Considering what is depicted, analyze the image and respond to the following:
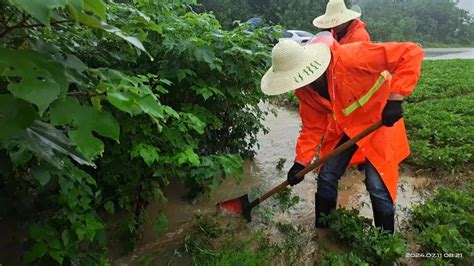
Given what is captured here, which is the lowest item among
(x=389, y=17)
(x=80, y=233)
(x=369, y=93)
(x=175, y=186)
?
(x=389, y=17)

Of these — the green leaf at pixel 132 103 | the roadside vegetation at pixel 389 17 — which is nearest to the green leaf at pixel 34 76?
the green leaf at pixel 132 103

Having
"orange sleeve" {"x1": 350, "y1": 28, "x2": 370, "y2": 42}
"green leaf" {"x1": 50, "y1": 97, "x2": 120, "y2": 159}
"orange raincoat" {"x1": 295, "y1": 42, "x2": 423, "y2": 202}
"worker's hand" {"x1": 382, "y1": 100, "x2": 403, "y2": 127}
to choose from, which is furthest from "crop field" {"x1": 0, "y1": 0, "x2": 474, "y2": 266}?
"orange sleeve" {"x1": 350, "y1": 28, "x2": 370, "y2": 42}

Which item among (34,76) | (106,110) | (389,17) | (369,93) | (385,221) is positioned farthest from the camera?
(389,17)

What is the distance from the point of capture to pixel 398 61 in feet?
7.96

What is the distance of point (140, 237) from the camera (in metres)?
3.01

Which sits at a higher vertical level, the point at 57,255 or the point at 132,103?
the point at 132,103

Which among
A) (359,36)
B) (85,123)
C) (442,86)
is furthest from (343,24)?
(442,86)

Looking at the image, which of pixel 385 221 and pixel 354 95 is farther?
pixel 385 221

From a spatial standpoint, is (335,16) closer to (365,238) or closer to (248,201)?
(248,201)

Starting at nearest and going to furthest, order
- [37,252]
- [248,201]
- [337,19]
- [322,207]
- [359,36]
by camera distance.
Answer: [37,252] < [322,207] < [248,201] < [359,36] < [337,19]

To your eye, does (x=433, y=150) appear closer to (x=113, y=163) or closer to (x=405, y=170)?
(x=405, y=170)

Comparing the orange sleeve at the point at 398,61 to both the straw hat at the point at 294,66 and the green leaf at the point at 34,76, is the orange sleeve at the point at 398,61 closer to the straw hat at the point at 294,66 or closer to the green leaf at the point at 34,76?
the straw hat at the point at 294,66

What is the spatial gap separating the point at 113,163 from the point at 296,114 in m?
5.40

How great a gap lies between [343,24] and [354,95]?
1.54 metres
